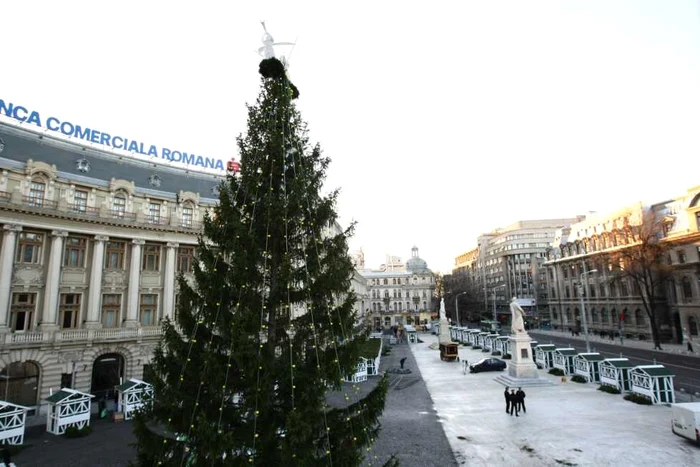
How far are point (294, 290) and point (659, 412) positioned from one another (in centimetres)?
2235

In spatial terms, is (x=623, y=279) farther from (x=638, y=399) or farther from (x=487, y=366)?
(x=638, y=399)

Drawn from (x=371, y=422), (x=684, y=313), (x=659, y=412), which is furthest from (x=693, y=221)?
(x=371, y=422)

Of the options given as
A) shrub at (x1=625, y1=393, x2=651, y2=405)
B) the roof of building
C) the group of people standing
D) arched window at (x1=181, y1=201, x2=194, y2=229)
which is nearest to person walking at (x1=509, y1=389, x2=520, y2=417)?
the group of people standing

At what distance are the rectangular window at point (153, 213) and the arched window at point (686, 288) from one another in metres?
65.0

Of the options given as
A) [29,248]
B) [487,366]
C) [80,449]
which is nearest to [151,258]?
[29,248]

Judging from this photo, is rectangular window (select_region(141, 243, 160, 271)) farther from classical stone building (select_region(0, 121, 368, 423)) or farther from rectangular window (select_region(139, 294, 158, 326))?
rectangular window (select_region(139, 294, 158, 326))

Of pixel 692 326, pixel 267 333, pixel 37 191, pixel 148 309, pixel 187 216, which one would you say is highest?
pixel 37 191

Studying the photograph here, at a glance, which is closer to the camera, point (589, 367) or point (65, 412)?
point (65, 412)

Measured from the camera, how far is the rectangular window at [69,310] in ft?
101

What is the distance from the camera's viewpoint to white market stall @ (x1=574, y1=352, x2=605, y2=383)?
1196 inches

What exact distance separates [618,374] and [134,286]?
3744cm

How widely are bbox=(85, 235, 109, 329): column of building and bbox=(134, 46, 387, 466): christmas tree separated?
2521 cm

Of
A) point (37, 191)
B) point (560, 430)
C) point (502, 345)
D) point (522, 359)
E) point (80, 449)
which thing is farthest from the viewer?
point (502, 345)

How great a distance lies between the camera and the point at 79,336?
30.2m
